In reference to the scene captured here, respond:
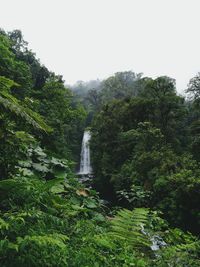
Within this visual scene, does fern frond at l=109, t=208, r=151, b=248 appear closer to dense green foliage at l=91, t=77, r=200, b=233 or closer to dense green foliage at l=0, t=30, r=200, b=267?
dense green foliage at l=0, t=30, r=200, b=267

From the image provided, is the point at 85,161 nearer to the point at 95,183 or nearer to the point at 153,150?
the point at 95,183

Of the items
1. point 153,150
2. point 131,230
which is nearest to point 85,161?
point 153,150

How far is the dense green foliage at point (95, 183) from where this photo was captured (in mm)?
2938

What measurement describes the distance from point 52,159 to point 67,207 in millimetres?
2634

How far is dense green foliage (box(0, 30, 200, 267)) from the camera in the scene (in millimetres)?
2938

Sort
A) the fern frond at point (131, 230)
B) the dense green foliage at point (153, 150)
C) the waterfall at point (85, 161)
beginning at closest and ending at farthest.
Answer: the fern frond at point (131, 230)
the dense green foliage at point (153, 150)
the waterfall at point (85, 161)

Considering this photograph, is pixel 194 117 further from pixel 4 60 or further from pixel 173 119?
pixel 4 60

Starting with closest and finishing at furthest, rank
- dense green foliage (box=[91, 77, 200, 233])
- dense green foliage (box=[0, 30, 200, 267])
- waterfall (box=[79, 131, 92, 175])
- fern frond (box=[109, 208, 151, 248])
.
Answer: dense green foliage (box=[0, 30, 200, 267])
fern frond (box=[109, 208, 151, 248])
dense green foliage (box=[91, 77, 200, 233])
waterfall (box=[79, 131, 92, 175])

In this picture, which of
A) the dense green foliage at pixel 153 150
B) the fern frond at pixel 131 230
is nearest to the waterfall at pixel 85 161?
the dense green foliage at pixel 153 150

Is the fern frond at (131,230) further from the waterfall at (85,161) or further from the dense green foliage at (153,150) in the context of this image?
the waterfall at (85,161)

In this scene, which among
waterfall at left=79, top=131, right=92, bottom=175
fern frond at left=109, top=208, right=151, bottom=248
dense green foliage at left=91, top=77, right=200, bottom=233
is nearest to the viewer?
fern frond at left=109, top=208, right=151, bottom=248

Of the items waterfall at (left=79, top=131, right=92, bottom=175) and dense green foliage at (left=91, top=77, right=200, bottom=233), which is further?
waterfall at (left=79, top=131, right=92, bottom=175)

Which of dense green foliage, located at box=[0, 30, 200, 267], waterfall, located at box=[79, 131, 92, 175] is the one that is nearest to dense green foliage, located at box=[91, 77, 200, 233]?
dense green foliage, located at box=[0, 30, 200, 267]

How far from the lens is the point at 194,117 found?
33.9 m
